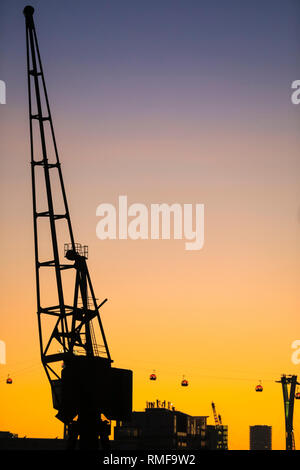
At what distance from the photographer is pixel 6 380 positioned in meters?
88.4

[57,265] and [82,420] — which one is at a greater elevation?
[57,265]

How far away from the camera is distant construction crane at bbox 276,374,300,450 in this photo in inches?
5069

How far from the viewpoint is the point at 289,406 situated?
131250 millimetres

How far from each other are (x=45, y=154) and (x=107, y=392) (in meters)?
20.7

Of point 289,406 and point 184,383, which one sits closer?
point 184,383

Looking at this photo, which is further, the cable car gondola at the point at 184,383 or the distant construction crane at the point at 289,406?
the distant construction crane at the point at 289,406

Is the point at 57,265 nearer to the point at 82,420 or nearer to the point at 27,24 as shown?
the point at 82,420

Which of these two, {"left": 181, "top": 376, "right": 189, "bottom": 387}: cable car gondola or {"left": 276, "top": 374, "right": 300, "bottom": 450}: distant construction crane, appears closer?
{"left": 181, "top": 376, "right": 189, "bottom": 387}: cable car gondola

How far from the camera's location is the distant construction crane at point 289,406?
129 metres
